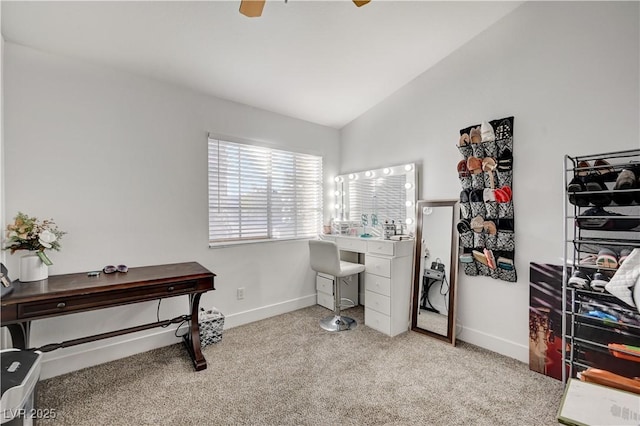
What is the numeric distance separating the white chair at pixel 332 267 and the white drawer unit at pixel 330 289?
334 mm

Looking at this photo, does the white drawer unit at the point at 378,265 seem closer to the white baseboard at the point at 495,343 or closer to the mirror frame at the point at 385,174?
the mirror frame at the point at 385,174

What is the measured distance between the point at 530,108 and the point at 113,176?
11.2ft

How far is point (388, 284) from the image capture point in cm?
286

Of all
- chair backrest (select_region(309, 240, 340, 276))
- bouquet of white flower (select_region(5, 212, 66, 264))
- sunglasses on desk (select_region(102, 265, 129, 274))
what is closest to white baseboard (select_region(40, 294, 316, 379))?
sunglasses on desk (select_region(102, 265, 129, 274))

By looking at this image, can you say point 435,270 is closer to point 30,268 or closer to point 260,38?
point 260,38

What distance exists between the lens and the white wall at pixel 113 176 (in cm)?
213

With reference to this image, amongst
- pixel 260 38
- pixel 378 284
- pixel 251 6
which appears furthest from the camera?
pixel 378 284

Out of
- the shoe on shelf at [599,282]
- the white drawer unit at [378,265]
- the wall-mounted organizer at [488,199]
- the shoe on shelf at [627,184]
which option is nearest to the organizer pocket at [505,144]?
the wall-mounted organizer at [488,199]

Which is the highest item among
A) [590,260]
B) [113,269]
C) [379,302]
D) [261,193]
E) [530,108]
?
[530,108]

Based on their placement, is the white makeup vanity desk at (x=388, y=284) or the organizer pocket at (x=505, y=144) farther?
the white makeup vanity desk at (x=388, y=284)

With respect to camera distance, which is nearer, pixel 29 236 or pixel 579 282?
pixel 579 282

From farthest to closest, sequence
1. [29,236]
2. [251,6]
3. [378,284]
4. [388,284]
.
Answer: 1. [378,284]
2. [388,284]
3. [29,236]
4. [251,6]

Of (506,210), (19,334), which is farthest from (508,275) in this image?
(19,334)

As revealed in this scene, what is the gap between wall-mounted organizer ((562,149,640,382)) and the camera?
1.74m
